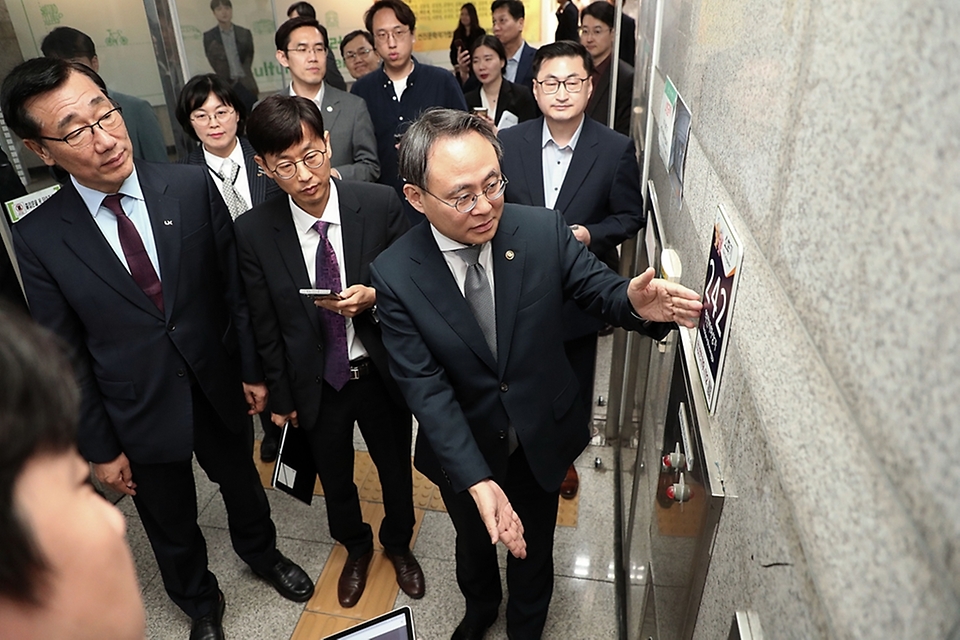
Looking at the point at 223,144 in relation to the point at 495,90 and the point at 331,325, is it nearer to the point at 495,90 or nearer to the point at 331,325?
the point at 331,325

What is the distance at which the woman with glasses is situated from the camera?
265cm

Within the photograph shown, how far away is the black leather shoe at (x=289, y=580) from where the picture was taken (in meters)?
2.50

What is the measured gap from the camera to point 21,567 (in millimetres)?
558

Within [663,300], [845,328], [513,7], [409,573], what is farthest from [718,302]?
[513,7]

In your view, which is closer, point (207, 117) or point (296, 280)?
point (296, 280)

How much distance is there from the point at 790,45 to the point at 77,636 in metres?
0.97

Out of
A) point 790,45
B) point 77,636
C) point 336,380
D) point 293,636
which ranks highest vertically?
point 790,45

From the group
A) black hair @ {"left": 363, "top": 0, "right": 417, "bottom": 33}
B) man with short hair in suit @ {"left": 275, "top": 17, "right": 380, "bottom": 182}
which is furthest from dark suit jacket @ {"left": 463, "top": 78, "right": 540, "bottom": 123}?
man with short hair in suit @ {"left": 275, "top": 17, "right": 380, "bottom": 182}

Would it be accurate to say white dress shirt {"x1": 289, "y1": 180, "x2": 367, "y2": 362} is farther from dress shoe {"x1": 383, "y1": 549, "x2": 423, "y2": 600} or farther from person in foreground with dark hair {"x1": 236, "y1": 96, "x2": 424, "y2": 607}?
dress shoe {"x1": 383, "y1": 549, "x2": 423, "y2": 600}

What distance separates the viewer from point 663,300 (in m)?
1.33

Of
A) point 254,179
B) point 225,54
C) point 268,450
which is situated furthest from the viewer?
point 225,54

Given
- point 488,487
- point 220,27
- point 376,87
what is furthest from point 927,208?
point 220,27

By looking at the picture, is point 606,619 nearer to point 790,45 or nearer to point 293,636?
point 293,636

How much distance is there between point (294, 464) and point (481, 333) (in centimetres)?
109
